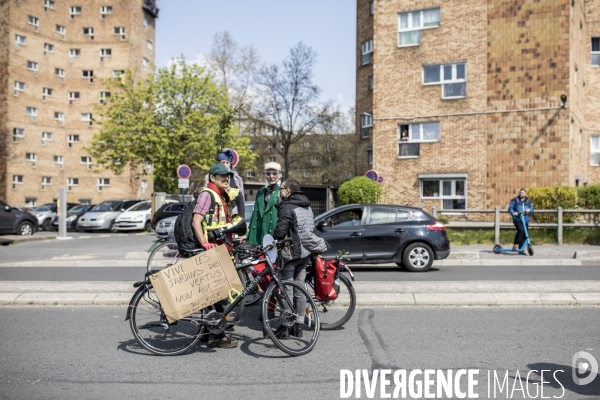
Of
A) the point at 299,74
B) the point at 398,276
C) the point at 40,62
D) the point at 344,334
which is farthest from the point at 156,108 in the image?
the point at 344,334

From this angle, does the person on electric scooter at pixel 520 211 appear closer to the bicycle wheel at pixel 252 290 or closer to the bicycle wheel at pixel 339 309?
the bicycle wheel at pixel 339 309

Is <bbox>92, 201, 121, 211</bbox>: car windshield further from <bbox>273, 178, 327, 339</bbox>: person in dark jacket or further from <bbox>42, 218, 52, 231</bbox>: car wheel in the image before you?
<bbox>273, 178, 327, 339</bbox>: person in dark jacket

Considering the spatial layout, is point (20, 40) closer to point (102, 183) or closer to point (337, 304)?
point (102, 183)

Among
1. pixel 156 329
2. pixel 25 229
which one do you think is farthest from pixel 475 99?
pixel 156 329

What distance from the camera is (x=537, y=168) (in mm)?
26125

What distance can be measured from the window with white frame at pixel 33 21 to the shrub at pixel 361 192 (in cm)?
4074

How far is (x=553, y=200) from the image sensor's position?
2142 centimetres

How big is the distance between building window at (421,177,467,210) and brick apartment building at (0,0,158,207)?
32427 mm

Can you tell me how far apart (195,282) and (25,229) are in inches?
949

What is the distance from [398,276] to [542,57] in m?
17.4

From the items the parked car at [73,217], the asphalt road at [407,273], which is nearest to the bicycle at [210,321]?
the asphalt road at [407,273]

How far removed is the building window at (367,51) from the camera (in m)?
36.6

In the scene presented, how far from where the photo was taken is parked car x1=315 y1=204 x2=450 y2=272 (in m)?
13.6

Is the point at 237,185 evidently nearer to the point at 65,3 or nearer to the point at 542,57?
the point at 542,57
